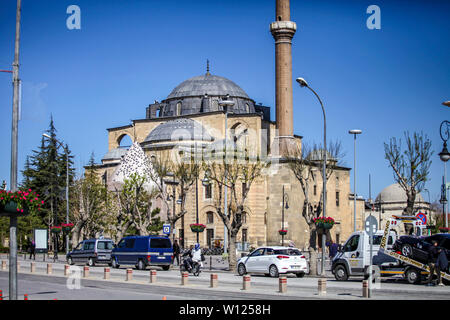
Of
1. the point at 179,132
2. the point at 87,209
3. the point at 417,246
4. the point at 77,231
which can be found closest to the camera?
the point at 417,246

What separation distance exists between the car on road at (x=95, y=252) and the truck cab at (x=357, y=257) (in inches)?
559

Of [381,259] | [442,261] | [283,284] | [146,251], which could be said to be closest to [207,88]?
[146,251]

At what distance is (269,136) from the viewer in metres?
71.8

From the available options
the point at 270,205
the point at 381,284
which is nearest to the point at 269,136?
the point at 270,205

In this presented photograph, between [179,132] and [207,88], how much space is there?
11.7 metres

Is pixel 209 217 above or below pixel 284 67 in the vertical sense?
below

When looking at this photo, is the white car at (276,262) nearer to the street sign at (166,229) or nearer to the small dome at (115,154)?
the street sign at (166,229)

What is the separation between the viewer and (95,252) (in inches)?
1406

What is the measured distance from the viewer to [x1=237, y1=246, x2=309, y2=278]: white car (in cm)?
2762

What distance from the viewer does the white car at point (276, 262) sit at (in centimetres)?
2762

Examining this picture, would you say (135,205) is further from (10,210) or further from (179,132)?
(179,132)

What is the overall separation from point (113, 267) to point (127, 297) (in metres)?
16.5

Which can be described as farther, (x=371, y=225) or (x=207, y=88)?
(x=207, y=88)

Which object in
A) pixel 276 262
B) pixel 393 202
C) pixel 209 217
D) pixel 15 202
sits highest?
pixel 393 202
